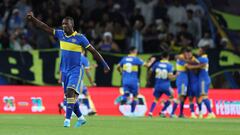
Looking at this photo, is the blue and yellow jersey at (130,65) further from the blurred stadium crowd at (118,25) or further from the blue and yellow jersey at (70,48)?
the blue and yellow jersey at (70,48)

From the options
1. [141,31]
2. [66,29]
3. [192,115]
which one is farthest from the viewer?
[141,31]

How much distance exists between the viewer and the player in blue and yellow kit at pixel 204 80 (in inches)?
984

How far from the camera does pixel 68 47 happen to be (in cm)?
1673

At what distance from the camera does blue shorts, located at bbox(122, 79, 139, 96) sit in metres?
25.8

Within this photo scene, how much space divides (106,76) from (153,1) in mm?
3991

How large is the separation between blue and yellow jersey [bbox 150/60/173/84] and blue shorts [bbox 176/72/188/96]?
14.9 inches

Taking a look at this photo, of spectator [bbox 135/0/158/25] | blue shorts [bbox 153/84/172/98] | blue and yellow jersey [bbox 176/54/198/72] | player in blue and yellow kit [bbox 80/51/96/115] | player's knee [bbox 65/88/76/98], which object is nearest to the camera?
player's knee [bbox 65/88/76/98]

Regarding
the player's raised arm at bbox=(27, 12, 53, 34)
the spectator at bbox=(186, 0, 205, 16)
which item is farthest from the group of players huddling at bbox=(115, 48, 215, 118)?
the player's raised arm at bbox=(27, 12, 53, 34)

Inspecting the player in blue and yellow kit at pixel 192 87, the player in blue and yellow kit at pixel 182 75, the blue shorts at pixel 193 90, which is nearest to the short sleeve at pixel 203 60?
the player in blue and yellow kit at pixel 182 75

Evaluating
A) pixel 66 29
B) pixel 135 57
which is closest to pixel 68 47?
pixel 66 29

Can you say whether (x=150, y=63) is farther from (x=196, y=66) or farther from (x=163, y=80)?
(x=196, y=66)

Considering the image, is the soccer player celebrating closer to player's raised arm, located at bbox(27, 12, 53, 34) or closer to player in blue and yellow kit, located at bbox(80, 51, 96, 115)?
player in blue and yellow kit, located at bbox(80, 51, 96, 115)

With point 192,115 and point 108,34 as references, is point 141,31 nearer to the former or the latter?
point 108,34

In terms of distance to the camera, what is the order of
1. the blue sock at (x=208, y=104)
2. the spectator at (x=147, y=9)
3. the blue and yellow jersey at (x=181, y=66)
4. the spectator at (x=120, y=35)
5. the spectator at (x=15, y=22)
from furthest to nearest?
1. the spectator at (x=147, y=9)
2. the spectator at (x=120, y=35)
3. the spectator at (x=15, y=22)
4. the blue and yellow jersey at (x=181, y=66)
5. the blue sock at (x=208, y=104)
